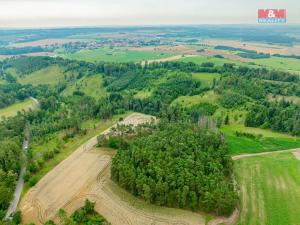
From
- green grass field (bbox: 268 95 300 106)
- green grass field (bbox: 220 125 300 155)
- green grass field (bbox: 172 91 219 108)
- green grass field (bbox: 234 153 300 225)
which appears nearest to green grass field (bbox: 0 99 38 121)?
green grass field (bbox: 172 91 219 108)

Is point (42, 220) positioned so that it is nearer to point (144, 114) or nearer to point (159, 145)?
point (159, 145)

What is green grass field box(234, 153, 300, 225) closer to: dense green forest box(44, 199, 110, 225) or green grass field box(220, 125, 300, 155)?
green grass field box(220, 125, 300, 155)

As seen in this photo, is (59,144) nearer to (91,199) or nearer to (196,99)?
(91,199)

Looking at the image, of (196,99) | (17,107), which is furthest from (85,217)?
(17,107)

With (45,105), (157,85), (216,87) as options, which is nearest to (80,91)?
(45,105)

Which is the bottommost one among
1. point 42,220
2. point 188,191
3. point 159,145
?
point 42,220

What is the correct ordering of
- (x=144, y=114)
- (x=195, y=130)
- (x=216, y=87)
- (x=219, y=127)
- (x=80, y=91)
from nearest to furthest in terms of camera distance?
(x=195, y=130) → (x=219, y=127) → (x=144, y=114) → (x=216, y=87) → (x=80, y=91)
